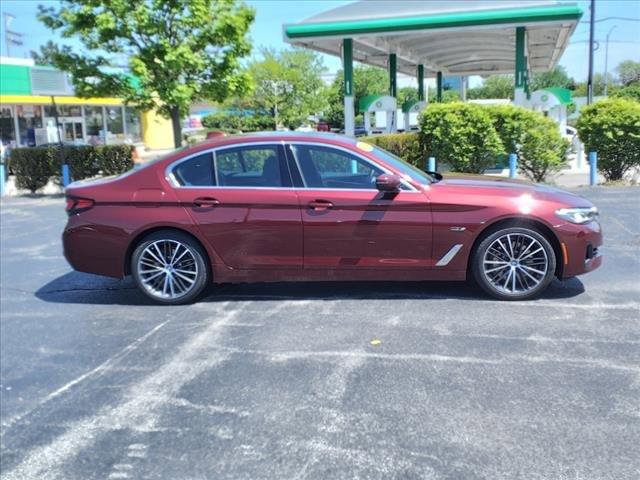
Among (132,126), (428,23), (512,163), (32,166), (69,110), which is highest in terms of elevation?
(428,23)

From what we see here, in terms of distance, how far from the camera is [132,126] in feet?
157

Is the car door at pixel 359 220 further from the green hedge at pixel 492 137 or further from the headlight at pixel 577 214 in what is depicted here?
the green hedge at pixel 492 137

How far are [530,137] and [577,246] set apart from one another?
340 inches

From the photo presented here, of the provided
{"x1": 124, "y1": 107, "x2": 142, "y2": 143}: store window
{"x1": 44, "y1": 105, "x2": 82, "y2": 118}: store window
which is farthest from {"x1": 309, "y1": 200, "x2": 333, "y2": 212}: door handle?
{"x1": 124, "y1": 107, "x2": 142, "y2": 143}: store window

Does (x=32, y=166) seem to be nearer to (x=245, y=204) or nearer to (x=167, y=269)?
(x=167, y=269)

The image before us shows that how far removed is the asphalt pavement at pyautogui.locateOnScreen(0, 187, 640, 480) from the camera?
3.33m

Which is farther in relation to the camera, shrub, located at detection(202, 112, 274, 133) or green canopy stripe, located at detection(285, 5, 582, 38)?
shrub, located at detection(202, 112, 274, 133)

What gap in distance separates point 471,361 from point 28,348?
3506mm

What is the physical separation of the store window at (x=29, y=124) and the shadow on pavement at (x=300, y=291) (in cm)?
3170

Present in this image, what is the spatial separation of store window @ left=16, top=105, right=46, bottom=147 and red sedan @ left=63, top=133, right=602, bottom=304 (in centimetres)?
3252

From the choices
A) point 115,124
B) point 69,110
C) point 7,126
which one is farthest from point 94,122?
point 7,126

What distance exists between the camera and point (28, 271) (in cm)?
786

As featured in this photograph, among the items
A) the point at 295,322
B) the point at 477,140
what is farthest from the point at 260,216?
the point at 477,140

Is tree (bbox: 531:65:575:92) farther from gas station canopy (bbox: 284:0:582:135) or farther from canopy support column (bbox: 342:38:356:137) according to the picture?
canopy support column (bbox: 342:38:356:137)
